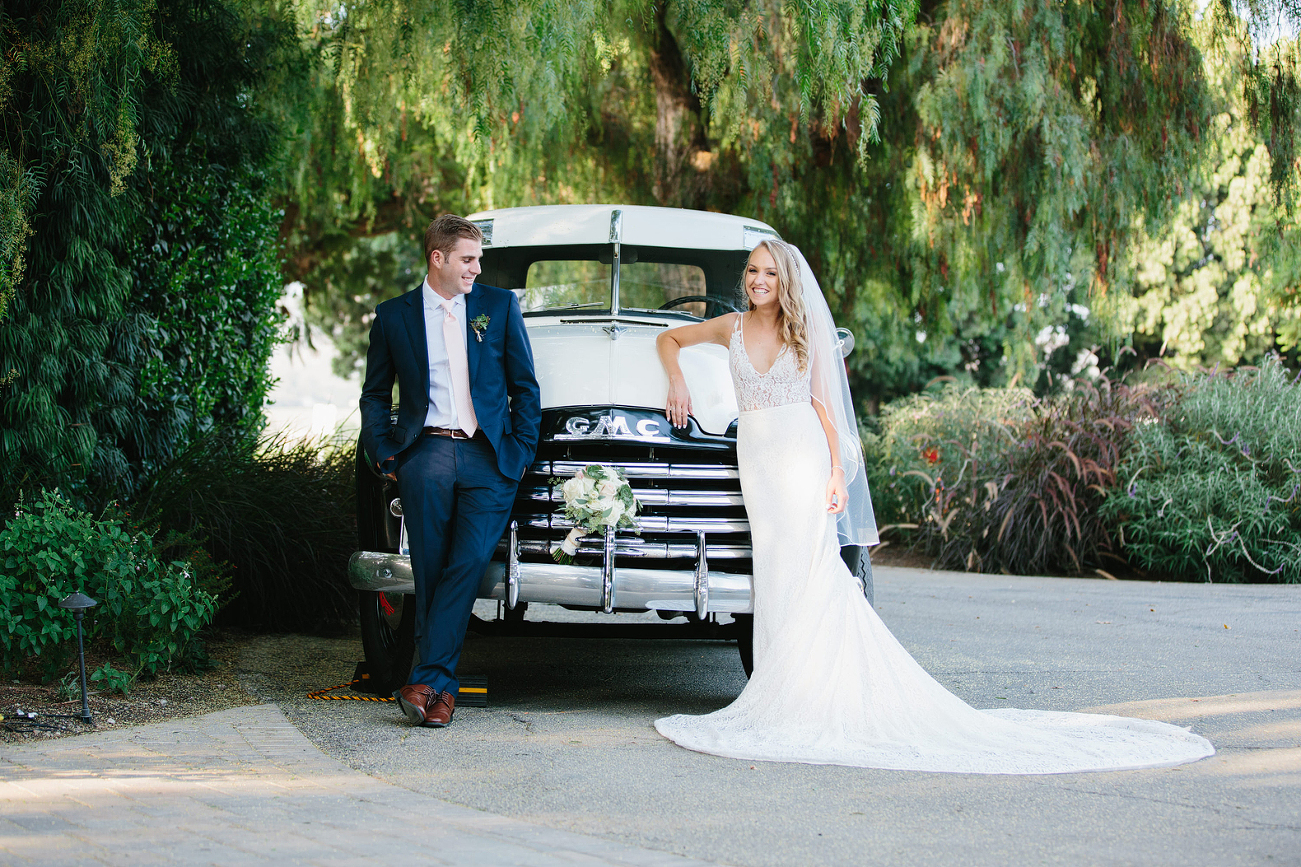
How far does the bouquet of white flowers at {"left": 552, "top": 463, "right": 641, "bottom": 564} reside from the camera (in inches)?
191

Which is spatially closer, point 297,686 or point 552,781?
point 552,781

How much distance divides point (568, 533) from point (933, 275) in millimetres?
8233

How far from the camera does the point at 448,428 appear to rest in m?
5.12

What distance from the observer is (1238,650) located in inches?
274

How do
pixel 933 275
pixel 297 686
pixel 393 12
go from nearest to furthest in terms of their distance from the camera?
pixel 297 686
pixel 393 12
pixel 933 275

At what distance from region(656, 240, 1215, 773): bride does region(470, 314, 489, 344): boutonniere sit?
838 mm

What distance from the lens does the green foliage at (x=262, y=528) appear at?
22.8ft

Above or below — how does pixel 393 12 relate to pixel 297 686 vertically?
above

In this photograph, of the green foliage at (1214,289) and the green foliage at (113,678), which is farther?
the green foliage at (1214,289)

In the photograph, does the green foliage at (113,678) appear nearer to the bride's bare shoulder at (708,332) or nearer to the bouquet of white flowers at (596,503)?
the bouquet of white flowers at (596,503)

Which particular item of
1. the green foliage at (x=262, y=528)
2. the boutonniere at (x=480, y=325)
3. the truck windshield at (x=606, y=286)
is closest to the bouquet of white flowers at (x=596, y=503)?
the boutonniere at (x=480, y=325)

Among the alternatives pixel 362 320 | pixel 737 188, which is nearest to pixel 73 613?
pixel 737 188

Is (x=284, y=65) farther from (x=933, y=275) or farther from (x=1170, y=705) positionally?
(x=1170, y=705)

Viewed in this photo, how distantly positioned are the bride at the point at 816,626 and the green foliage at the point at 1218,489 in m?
6.11
